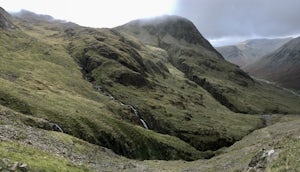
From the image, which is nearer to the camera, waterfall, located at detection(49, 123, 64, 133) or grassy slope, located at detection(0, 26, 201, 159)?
waterfall, located at detection(49, 123, 64, 133)

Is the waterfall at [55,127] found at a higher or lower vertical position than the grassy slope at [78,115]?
higher

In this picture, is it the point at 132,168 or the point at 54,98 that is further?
the point at 54,98

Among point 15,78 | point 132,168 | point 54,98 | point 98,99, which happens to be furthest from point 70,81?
point 132,168

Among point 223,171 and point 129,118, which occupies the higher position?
point 223,171

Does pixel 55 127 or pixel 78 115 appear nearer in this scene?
pixel 55 127

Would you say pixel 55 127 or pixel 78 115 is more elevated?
pixel 55 127

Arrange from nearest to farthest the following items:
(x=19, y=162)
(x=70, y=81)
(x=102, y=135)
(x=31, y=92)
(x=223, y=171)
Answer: (x=19, y=162), (x=223, y=171), (x=102, y=135), (x=31, y=92), (x=70, y=81)

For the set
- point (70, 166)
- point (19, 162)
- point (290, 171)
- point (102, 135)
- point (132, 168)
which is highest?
point (290, 171)

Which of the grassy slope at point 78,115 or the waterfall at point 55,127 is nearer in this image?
the waterfall at point 55,127

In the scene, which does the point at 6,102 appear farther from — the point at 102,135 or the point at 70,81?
the point at 70,81

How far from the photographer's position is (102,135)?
124500 mm

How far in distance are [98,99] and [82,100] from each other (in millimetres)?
22267

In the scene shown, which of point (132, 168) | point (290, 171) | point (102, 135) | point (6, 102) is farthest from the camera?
point (102, 135)

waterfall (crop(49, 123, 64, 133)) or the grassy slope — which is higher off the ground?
waterfall (crop(49, 123, 64, 133))
